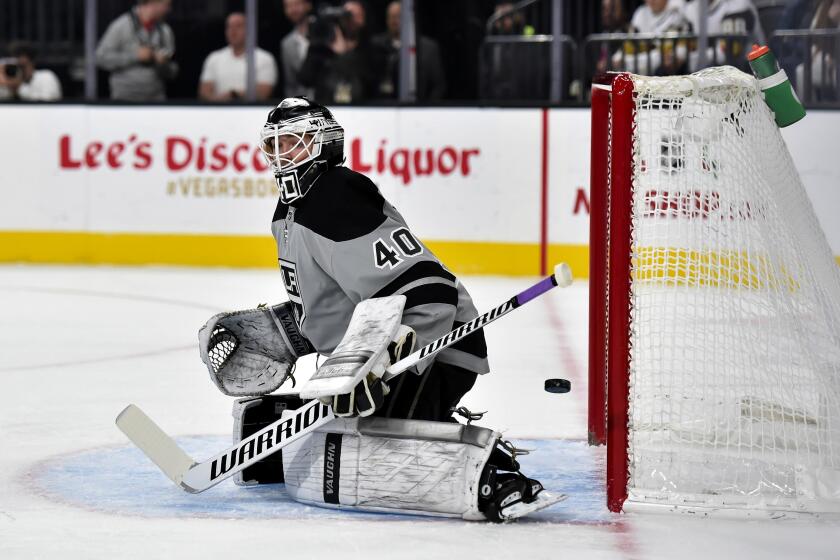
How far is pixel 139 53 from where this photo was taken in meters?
7.85

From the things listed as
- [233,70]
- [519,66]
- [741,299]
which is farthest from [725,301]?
[233,70]

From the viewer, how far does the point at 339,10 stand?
302 inches

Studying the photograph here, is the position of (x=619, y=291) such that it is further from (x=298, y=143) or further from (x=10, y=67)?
(x=10, y=67)

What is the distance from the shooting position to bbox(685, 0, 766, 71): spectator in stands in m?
6.94

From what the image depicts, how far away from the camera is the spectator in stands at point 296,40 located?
7699 millimetres

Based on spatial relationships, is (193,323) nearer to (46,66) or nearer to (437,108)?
(437,108)

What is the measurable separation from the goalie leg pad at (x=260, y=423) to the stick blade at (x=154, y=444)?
14 cm

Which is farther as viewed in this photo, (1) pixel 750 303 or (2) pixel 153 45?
(2) pixel 153 45

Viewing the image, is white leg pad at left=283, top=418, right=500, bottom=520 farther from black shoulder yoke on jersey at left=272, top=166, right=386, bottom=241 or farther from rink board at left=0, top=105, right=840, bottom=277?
rink board at left=0, top=105, right=840, bottom=277

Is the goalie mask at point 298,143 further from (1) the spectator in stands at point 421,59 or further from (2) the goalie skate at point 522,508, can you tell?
(1) the spectator in stands at point 421,59

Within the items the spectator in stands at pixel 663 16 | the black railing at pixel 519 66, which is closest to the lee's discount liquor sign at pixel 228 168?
the black railing at pixel 519 66

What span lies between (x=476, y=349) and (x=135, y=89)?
207 inches

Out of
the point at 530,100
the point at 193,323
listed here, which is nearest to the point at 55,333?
the point at 193,323

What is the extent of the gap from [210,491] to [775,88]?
1.45 metres
